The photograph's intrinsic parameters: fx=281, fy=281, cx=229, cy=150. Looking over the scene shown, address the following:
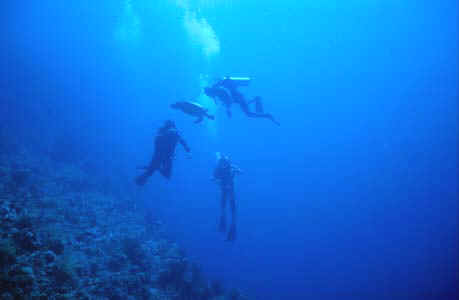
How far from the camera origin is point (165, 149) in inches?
302

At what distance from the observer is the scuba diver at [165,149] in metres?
7.64

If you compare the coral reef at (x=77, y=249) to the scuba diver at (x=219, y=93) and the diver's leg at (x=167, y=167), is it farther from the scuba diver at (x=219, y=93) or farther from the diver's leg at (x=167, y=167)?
the scuba diver at (x=219, y=93)

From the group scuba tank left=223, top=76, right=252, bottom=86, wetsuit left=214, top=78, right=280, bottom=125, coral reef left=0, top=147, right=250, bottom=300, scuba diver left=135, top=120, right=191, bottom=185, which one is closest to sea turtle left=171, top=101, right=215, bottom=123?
scuba diver left=135, top=120, right=191, bottom=185

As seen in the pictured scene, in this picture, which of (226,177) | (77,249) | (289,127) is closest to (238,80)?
(226,177)

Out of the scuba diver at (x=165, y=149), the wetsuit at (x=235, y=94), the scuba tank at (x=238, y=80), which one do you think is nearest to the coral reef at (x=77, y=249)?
the scuba diver at (x=165, y=149)

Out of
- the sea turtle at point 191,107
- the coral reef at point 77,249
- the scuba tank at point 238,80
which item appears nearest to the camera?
the coral reef at point 77,249

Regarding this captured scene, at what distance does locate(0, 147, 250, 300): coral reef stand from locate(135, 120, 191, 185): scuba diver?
211 centimetres

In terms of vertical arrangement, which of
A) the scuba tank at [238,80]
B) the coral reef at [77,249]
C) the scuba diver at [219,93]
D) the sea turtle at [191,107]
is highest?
the scuba tank at [238,80]

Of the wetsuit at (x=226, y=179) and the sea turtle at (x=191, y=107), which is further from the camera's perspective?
the wetsuit at (x=226, y=179)

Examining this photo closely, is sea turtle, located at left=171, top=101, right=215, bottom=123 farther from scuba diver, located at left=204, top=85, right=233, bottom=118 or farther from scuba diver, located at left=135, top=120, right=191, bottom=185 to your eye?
scuba diver, located at left=204, top=85, right=233, bottom=118

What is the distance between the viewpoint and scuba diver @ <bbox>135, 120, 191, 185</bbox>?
7.64 m

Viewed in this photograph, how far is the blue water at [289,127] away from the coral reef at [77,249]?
5.89m

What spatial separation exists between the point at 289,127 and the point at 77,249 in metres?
106

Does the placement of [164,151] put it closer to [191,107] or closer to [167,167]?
[167,167]
